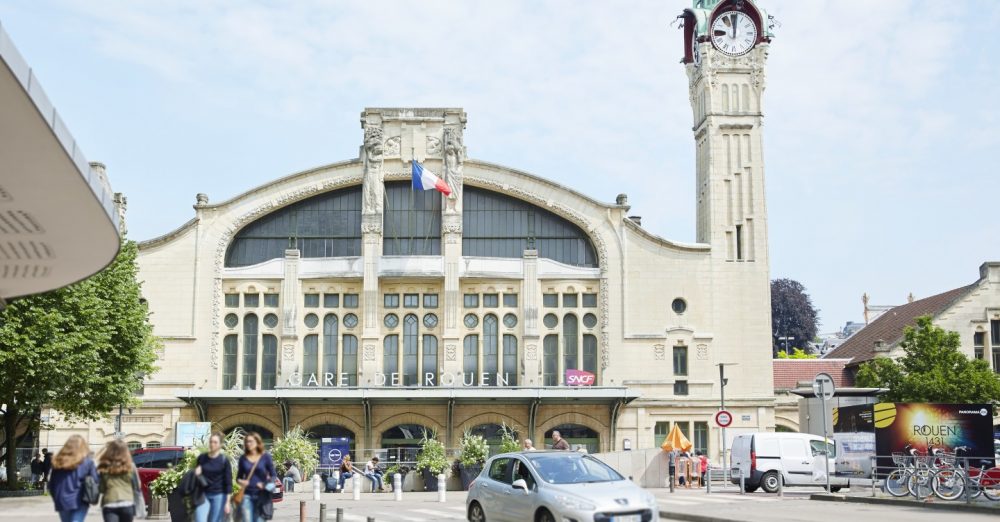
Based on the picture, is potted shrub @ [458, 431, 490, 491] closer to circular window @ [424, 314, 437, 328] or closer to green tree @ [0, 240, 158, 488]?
green tree @ [0, 240, 158, 488]

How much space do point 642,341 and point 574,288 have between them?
4058 millimetres

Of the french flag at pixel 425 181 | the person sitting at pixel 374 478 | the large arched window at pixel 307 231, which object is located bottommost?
the person sitting at pixel 374 478

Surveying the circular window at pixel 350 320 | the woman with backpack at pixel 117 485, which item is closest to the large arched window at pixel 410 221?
the circular window at pixel 350 320

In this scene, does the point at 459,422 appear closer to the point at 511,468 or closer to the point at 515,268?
the point at 515,268

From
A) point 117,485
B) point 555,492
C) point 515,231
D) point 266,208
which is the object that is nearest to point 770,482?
point 555,492

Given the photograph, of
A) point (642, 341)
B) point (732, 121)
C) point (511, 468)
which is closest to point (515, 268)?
point (642, 341)

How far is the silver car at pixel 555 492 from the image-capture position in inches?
679

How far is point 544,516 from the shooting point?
18078mm

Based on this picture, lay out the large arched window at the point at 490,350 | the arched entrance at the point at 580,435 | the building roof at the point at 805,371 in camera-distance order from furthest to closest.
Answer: the building roof at the point at 805,371 < the large arched window at the point at 490,350 < the arched entrance at the point at 580,435

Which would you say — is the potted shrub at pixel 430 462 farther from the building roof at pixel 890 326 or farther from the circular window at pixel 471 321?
the building roof at pixel 890 326

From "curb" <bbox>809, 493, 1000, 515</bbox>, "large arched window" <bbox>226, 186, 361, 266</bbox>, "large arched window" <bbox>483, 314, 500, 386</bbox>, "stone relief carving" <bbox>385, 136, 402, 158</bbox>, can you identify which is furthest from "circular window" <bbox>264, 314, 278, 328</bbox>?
"curb" <bbox>809, 493, 1000, 515</bbox>

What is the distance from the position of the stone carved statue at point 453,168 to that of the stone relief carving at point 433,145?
0.53 meters

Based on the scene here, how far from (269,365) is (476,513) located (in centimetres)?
3387

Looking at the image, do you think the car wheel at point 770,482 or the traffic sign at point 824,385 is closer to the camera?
the traffic sign at point 824,385
